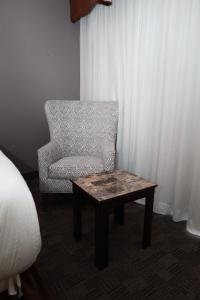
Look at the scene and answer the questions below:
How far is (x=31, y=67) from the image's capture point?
274cm

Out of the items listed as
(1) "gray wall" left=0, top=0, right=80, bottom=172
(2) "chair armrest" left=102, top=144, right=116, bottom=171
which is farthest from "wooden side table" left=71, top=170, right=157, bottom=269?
(1) "gray wall" left=0, top=0, right=80, bottom=172

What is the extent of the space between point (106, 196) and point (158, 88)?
1.14 meters

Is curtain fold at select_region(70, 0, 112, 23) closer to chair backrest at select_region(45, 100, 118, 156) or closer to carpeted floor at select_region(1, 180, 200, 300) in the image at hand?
chair backrest at select_region(45, 100, 118, 156)

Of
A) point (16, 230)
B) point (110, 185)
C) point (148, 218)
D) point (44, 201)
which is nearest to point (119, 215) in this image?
point (148, 218)

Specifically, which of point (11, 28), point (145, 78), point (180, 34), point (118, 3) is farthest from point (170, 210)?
point (11, 28)

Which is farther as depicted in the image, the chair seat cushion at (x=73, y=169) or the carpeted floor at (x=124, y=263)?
the chair seat cushion at (x=73, y=169)

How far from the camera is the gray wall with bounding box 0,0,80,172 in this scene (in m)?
2.58

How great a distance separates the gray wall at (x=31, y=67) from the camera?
102 inches

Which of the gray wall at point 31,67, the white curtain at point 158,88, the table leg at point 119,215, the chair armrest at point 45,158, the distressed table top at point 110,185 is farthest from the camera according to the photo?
the gray wall at point 31,67

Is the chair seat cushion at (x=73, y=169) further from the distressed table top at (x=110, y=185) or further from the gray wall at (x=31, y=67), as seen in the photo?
the gray wall at (x=31, y=67)

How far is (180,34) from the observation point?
1.79m

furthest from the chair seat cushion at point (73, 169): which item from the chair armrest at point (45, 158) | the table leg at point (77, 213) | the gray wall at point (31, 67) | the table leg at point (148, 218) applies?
the gray wall at point (31, 67)

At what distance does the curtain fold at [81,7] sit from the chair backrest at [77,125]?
1002 millimetres

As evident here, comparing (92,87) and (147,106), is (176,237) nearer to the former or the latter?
(147,106)
